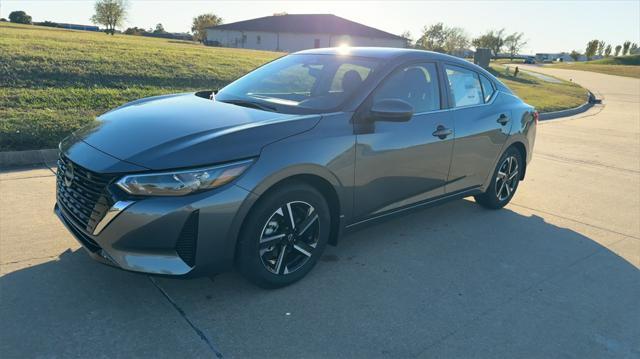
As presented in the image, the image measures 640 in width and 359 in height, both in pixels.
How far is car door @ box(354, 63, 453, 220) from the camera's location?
3.77 m

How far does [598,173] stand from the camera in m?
7.73

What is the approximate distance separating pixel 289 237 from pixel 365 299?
0.70m

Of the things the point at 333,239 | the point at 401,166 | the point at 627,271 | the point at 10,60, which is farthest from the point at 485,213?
the point at 10,60

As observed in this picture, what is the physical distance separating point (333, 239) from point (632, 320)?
218cm

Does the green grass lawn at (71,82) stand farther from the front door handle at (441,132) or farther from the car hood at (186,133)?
the front door handle at (441,132)

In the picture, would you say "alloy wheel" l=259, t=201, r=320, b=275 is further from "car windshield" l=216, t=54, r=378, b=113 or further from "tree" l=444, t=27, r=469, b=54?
"tree" l=444, t=27, r=469, b=54

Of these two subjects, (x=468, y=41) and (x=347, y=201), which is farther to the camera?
(x=468, y=41)

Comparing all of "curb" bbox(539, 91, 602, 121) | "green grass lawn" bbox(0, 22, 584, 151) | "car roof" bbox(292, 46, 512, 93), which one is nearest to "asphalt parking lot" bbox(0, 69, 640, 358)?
"car roof" bbox(292, 46, 512, 93)

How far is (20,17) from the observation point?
254 feet

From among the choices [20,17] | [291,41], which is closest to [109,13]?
[20,17]

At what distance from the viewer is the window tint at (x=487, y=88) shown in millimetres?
5094

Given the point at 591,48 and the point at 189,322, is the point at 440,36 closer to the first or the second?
the point at 591,48

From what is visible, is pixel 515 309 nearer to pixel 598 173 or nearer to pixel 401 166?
pixel 401 166

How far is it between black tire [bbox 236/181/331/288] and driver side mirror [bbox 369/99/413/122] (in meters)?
0.77
